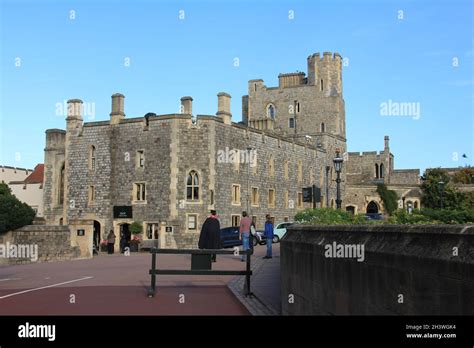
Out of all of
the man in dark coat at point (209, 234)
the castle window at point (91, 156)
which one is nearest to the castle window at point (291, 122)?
the castle window at point (91, 156)

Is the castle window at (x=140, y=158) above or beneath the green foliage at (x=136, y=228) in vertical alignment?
above

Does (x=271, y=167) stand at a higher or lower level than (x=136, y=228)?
higher

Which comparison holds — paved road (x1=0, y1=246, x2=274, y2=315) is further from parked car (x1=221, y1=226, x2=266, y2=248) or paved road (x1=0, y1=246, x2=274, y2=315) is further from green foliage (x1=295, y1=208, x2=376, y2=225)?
parked car (x1=221, y1=226, x2=266, y2=248)

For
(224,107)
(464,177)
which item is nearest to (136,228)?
(224,107)

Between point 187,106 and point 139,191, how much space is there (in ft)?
23.4

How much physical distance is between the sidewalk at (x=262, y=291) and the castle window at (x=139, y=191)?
23070 millimetres

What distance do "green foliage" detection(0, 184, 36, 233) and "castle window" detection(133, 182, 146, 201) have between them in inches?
484

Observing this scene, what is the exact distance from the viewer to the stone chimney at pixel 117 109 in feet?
143

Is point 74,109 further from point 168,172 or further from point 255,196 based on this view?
point 255,196

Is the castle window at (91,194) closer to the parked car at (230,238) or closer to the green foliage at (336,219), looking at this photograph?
the parked car at (230,238)

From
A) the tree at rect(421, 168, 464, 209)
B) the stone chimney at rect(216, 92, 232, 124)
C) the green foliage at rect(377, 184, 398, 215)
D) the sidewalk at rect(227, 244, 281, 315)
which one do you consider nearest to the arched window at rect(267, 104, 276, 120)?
the green foliage at rect(377, 184, 398, 215)

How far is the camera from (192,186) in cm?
4056
